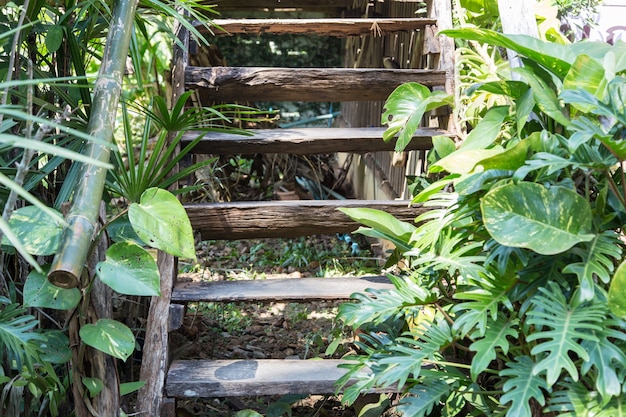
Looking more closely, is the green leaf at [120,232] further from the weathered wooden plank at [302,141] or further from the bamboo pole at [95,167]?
the weathered wooden plank at [302,141]

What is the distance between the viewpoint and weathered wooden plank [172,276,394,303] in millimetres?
2082

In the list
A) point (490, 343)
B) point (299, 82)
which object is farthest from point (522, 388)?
point (299, 82)

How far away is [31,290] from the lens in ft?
4.45

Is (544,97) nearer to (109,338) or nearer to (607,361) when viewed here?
(607,361)

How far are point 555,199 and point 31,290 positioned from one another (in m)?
1.14

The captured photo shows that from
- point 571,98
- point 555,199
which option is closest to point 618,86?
point 571,98

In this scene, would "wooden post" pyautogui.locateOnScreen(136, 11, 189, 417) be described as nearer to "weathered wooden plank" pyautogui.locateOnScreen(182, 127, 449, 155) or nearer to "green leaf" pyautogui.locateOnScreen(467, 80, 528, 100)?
"weathered wooden plank" pyautogui.locateOnScreen(182, 127, 449, 155)

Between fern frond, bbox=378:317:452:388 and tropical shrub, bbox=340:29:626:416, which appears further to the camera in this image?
fern frond, bbox=378:317:452:388

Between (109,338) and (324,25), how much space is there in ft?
5.99

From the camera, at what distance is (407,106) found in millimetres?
2037

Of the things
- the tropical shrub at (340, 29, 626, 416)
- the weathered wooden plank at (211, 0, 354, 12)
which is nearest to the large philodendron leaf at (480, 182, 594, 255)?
the tropical shrub at (340, 29, 626, 416)

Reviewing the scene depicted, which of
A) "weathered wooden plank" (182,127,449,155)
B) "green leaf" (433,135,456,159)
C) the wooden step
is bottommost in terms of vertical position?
the wooden step

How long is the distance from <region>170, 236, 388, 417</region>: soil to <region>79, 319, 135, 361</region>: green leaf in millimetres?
704

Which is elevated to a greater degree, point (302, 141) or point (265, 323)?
point (302, 141)
